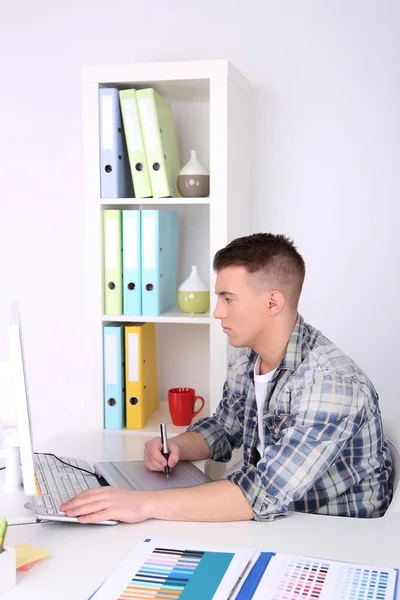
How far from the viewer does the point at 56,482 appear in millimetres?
1806

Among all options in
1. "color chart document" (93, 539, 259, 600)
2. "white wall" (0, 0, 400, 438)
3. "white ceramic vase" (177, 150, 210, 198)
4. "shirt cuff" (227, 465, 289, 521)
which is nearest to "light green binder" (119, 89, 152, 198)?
"white ceramic vase" (177, 150, 210, 198)

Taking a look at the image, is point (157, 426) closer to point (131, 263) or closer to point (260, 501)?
point (131, 263)

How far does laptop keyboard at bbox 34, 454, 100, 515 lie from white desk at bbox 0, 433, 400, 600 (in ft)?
0.18

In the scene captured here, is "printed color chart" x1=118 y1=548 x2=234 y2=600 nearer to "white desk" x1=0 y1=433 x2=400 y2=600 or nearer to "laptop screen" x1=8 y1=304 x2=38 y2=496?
"white desk" x1=0 y1=433 x2=400 y2=600

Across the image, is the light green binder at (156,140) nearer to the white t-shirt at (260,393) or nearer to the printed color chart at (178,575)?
the white t-shirt at (260,393)

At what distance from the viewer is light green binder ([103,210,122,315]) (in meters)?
2.55

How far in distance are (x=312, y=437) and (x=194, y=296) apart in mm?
1023

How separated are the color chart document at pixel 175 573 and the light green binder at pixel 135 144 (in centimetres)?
133

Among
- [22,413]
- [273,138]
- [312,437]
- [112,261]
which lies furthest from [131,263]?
[22,413]

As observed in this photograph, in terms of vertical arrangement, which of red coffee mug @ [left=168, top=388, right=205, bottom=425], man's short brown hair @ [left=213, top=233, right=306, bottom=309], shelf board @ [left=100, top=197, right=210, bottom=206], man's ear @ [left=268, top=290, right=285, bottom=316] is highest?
shelf board @ [left=100, top=197, right=210, bottom=206]

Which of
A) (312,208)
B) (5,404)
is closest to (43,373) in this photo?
(312,208)

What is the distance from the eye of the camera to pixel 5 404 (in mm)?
1585

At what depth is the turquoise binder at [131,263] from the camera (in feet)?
8.32

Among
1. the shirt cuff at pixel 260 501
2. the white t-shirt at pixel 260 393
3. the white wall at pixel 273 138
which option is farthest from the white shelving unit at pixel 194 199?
the shirt cuff at pixel 260 501
